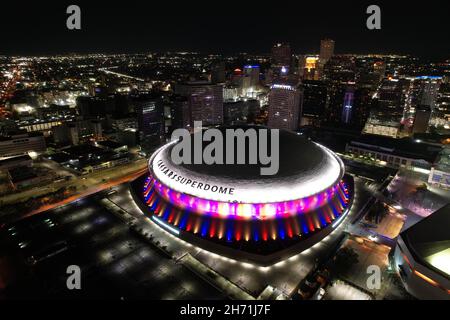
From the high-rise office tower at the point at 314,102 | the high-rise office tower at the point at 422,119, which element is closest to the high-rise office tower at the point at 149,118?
the high-rise office tower at the point at 314,102

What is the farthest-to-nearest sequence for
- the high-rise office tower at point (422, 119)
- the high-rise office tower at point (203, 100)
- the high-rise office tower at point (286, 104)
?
1. the high-rise office tower at point (203, 100)
2. the high-rise office tower at point (286, 104)
3. the high-rise office tower at point (422, 119)

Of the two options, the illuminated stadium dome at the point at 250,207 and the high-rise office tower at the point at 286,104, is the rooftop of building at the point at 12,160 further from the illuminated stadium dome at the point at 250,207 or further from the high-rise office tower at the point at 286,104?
the high-rise office tower at the point at 286,104

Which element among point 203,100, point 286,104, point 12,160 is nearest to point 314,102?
point 286,104

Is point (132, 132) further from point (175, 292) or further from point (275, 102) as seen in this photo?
point (175, 292)

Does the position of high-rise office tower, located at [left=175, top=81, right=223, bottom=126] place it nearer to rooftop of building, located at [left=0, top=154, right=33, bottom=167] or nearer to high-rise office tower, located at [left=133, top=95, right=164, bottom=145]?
high-rise office tower, located at [left=133, top=95, right=164, bottom=145]

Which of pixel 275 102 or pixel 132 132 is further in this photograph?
pixel 275 102

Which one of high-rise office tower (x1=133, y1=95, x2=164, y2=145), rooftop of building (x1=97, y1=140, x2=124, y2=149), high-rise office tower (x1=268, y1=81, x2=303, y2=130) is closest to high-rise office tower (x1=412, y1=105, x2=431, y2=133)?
high-rise office tower (x1=268, y1=81, x2=303, y2=130)
